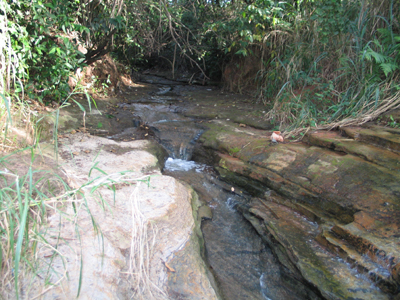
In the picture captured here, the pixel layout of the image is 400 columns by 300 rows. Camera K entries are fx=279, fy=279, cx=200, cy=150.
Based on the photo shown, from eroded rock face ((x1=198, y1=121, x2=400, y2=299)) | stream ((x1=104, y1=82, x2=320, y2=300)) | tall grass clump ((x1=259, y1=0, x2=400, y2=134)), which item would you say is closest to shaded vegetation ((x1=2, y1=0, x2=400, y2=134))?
tall grass clump ((x1=259, y1=0, x2=400, y2=134))

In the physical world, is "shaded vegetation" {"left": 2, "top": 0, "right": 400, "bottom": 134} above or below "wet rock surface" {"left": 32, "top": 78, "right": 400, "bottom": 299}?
above

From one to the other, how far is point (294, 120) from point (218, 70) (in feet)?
21.1

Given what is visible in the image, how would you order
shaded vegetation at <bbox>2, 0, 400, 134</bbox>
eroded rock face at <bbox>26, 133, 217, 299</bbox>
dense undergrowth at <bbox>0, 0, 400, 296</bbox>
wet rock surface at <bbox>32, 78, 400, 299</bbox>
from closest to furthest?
eroded rock face at <bbox>26, 133, 217, 299</bbox>, wet rock surface at <bbox>32, 78, 400, 299</bbox>, dense undergrowth at <bbox>0, 0, 400, 296</bbox>, shaded vegetation at <bbox>2, 0, 400, 134</bbox>

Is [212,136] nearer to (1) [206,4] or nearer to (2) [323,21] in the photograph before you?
(2) [323,21]

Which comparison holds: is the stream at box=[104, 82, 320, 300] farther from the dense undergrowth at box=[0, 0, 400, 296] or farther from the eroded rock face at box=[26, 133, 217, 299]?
the dense undergrowth at box=[0, 0, 400, 296]

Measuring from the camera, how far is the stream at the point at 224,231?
8.03ft

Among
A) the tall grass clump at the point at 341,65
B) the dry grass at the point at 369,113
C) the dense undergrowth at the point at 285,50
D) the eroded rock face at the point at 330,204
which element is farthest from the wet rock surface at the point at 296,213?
the dense undergrowth at the point at 285,50

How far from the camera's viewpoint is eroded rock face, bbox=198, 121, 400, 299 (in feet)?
7.80

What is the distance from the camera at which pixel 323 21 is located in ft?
16.2

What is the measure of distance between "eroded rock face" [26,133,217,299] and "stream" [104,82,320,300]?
0.29 m

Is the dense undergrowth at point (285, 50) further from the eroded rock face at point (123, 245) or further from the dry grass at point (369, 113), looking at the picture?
the eroded rock face at point (123, 245)

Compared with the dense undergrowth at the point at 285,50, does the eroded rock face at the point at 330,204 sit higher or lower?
lower

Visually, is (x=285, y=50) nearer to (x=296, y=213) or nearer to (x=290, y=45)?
(x=290, y=45)

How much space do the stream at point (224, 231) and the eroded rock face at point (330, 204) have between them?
0.41 ft
